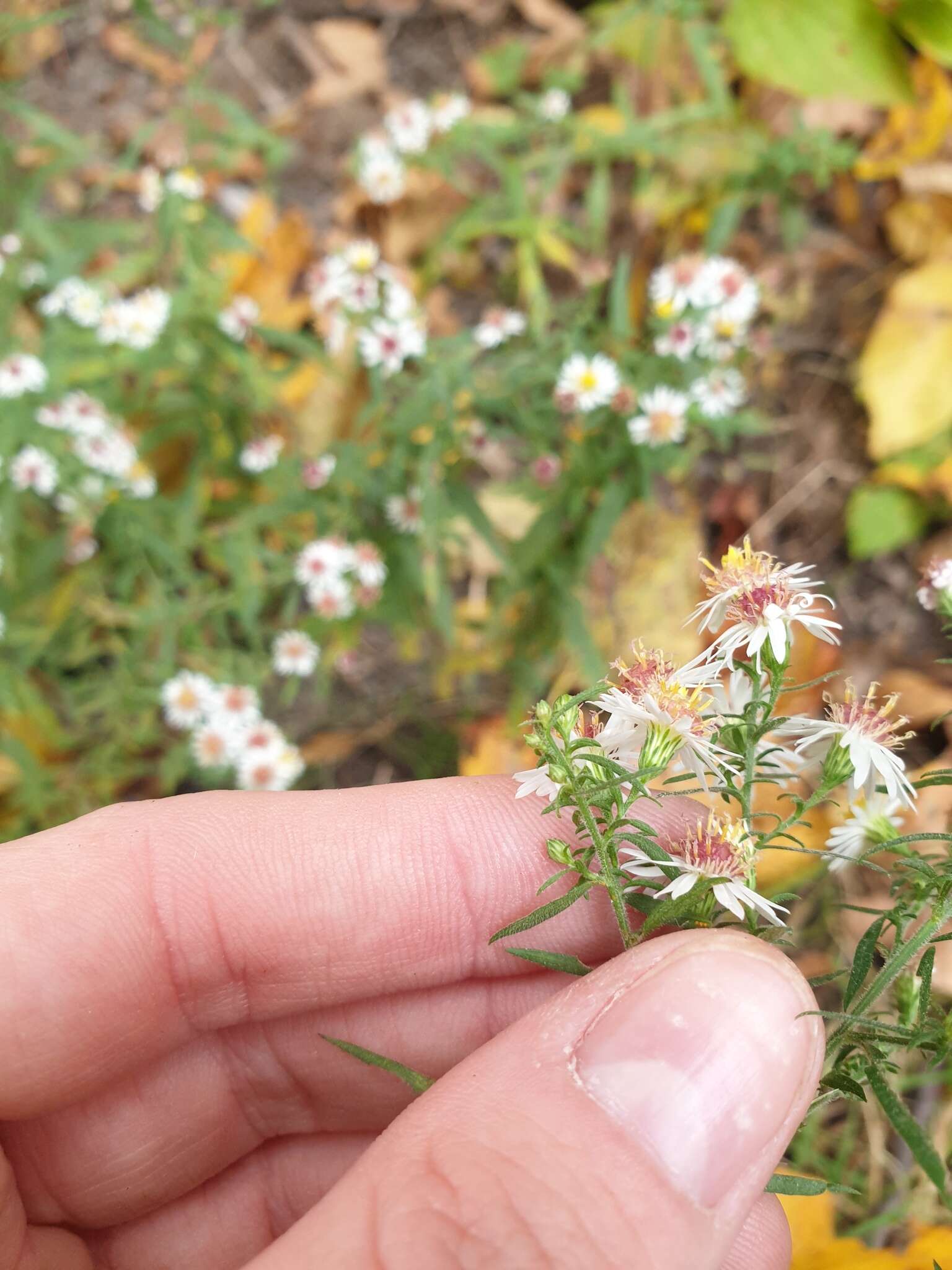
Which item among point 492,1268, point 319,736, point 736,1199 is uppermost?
point 492,1268

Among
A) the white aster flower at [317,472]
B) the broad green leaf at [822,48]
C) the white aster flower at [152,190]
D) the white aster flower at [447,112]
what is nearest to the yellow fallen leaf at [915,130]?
the broad green leaf at [822,48]

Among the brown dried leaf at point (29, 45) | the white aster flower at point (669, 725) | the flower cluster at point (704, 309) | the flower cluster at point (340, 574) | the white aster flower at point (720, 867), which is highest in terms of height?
the brown dried leaf at point (29, 45)

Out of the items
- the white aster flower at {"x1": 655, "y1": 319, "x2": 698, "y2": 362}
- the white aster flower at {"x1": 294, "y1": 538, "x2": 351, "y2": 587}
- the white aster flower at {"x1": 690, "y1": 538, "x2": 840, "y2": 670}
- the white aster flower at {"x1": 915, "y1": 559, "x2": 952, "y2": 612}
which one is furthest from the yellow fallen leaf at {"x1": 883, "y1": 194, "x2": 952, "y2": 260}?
the white aster flower at {"x1": 690, "y1": 538, "x2": 840, "y2": 670}

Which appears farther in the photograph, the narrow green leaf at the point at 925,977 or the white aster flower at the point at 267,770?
the white aster flower at the point at 267,770

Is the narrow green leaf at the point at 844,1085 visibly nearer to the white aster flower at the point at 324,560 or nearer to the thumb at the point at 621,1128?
the thumb at the point at 621,1128

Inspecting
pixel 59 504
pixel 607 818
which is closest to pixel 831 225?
pixel 59 504

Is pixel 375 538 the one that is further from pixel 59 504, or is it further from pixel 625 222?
pixel 625 222

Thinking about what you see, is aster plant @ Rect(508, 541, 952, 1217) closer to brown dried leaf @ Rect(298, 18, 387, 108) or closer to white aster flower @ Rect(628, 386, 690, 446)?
white aster flower @ Rect(628, 386, 690, 446)
